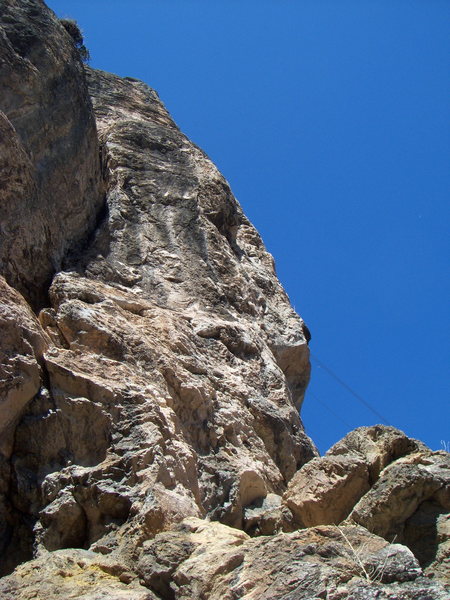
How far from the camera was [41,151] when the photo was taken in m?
11.6

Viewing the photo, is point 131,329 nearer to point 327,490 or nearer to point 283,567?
point 327,490

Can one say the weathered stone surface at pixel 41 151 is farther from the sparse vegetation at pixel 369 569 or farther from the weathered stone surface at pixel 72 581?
the sparse vegetation at pixel 369 569

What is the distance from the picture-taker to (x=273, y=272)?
50.5 ft

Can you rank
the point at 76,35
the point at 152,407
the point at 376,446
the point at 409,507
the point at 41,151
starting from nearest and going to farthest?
the point at 409,507, the point at 152,407, the point at 376,446, the point at 41,151, the point at 76,35

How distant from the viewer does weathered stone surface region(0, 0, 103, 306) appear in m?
10.3

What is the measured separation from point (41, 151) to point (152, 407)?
4846mm

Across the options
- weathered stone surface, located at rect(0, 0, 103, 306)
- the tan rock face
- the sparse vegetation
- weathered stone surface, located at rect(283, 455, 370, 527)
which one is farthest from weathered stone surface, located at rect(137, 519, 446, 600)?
weathered stone surface, located at rect(0, 0, 103, 306)

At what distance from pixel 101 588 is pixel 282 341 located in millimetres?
7768

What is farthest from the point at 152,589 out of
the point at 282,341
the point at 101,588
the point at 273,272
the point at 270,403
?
the point at 273,272

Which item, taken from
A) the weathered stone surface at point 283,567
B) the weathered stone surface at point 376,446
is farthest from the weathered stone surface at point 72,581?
the weathered stone surface at point 376,446

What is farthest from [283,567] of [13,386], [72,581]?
[13,386]

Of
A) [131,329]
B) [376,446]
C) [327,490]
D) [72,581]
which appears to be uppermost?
[131,329]

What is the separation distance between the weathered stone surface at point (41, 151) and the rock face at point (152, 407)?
0.10ft

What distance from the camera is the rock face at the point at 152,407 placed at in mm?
6074
